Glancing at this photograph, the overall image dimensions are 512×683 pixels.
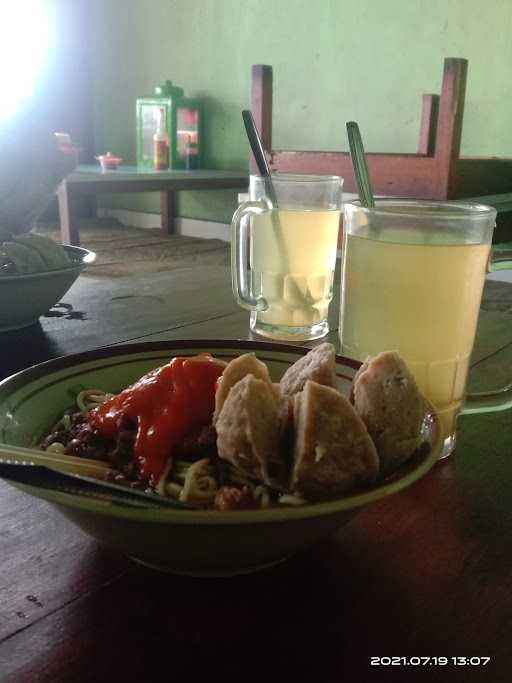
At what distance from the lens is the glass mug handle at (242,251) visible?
0.98 meters

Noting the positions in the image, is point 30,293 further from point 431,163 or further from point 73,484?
point 431,163

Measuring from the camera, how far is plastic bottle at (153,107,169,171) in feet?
13.1

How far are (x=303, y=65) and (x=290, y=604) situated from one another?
3560 millimetres

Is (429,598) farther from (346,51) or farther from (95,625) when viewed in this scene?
(346,51)

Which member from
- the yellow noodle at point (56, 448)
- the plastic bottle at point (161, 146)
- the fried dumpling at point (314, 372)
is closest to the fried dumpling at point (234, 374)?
the fried dumpling at point (314, 372)

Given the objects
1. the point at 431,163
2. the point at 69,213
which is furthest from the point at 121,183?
the point at 431,163

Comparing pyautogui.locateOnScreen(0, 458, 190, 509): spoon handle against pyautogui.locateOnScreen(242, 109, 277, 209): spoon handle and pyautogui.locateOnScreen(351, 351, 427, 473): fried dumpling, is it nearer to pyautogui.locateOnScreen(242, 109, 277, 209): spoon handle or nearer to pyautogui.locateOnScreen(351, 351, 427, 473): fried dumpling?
pyautogui.locateOnScreen(351, 351, 427, 473): fried dumpling

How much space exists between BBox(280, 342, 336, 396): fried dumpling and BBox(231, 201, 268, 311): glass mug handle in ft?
1.54

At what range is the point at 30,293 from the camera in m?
1.02

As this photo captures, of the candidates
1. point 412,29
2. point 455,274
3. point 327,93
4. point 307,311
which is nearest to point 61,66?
point 327,93

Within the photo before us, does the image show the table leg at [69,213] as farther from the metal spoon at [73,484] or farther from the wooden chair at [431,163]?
the metal spoon at [73,484]

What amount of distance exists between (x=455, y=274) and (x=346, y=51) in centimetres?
305

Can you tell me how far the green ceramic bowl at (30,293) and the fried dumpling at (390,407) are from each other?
68 centimetres

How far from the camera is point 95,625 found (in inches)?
15.5
